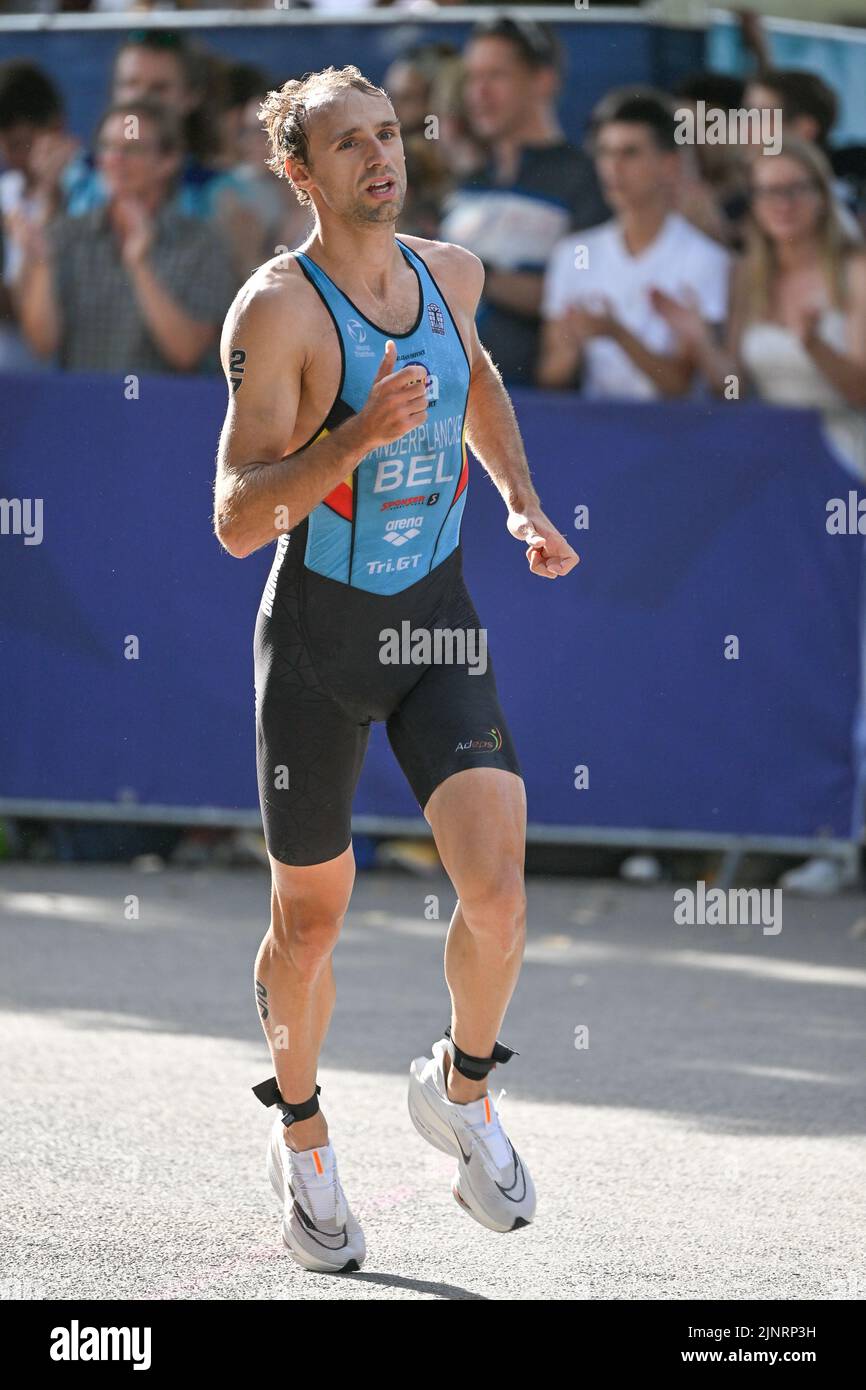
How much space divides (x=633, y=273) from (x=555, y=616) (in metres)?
1.61

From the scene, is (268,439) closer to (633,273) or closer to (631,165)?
(633,273)

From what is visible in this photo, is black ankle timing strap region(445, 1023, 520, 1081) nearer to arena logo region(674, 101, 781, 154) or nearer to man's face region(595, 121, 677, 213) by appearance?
man's face region(595, 121, 677, 213)

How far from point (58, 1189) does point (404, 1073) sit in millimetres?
1522

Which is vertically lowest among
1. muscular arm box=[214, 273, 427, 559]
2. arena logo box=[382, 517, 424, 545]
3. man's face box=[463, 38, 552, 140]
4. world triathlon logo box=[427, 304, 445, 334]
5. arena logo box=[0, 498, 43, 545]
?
arena logo box=[0, 498, 43, 545]

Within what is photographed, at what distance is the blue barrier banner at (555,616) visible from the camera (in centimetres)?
867

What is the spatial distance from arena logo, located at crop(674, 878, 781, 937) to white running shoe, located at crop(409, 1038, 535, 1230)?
3843 millimetres

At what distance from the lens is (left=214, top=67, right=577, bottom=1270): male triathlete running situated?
4.27 metres

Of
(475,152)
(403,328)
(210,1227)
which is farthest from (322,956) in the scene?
(475,152)

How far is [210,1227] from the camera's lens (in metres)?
4.63

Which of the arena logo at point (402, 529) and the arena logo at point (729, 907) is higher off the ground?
the arena logo at point (402, 529)

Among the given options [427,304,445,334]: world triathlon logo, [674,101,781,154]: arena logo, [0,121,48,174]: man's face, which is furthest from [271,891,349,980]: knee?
[0,121,48,174]: man's face
